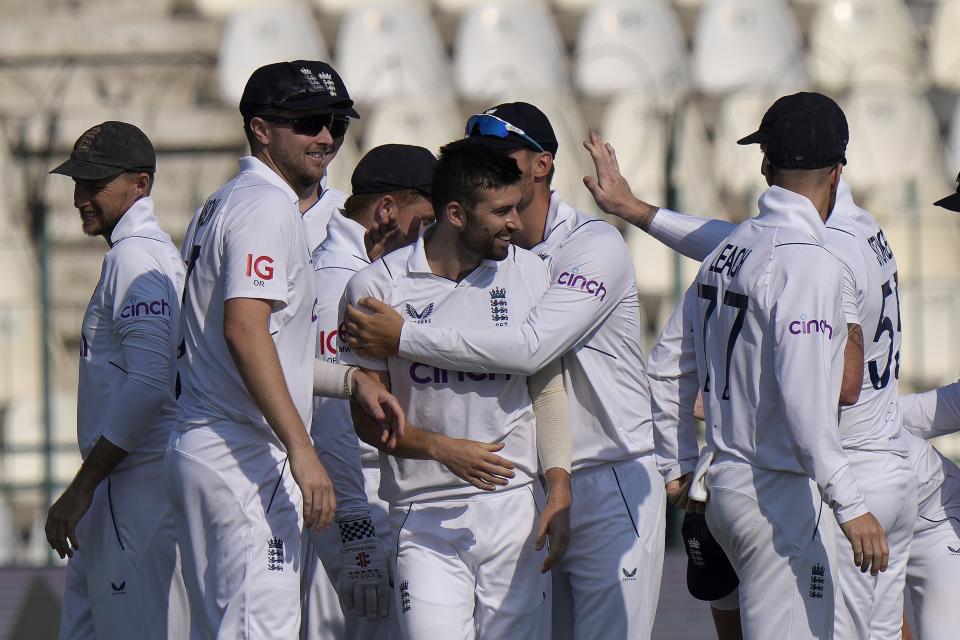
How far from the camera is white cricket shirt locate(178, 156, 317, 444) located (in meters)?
3.55

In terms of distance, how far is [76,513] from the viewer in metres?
4.24

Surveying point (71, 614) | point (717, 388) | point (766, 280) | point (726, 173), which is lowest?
point (71, 614)

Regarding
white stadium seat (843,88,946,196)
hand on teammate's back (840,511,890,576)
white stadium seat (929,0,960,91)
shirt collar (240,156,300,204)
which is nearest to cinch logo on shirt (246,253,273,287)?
shirt collar (240,156,300,204)

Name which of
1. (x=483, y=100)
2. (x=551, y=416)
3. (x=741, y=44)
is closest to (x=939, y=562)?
(x=551, y=416)

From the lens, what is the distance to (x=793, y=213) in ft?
12.3

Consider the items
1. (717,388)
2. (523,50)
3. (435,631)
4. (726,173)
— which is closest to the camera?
(435,631)

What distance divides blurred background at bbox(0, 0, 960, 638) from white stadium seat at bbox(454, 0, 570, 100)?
0.06 ft

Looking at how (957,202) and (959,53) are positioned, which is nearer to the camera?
(957,202)

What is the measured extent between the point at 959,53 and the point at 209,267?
1079 cm

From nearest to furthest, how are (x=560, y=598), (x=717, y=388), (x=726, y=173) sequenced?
(x=717, y=388) < (x=560, y=598) < (x=726, y=173)

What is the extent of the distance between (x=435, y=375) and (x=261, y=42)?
370 inches

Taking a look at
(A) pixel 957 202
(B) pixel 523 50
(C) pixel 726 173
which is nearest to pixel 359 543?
(A) pixel 957 202

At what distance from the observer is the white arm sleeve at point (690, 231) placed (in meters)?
4.66

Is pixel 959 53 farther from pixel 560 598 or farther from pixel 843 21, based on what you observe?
pixel 560 598
